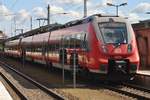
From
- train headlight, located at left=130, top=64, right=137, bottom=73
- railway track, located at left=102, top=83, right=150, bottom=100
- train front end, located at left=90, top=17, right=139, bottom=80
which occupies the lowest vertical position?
railway track, located at left=102, top=83, right=150, bottom=100

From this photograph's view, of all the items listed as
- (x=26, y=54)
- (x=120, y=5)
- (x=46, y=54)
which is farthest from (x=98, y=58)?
(x=120, y=5)

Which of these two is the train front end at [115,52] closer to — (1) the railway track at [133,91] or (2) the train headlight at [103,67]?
(2) the train headlight at [103,67]

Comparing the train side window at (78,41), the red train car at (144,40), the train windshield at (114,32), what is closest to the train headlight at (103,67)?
the train windshield at (114,32)

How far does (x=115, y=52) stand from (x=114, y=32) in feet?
3.43

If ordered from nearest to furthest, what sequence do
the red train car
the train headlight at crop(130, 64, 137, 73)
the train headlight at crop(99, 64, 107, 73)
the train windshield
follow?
the train headlight at crop(99, 64, 107, 73), the train headlight at crop(130, 64, 137, 73), the train windshield, the red train car

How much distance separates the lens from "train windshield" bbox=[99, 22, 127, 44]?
21047 mm

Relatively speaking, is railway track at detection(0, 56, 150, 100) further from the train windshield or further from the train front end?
the train windshield

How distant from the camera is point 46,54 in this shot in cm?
3278

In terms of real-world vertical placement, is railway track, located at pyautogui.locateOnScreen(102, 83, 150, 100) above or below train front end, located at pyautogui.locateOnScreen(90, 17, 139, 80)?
below

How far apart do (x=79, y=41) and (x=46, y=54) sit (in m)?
10.2

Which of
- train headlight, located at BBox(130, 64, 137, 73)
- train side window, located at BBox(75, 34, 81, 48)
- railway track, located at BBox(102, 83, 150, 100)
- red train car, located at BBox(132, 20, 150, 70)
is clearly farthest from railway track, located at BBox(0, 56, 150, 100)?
red train car, located at BBox(132, 20, 150, 70)

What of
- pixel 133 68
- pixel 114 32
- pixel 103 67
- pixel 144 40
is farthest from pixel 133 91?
pixel 144 40

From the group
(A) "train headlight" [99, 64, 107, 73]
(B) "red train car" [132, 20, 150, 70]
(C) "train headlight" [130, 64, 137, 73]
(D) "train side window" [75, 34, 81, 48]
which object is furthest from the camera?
(B) "red train car" [132, 20, 150, 70]

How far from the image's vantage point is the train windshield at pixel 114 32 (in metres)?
21.0
